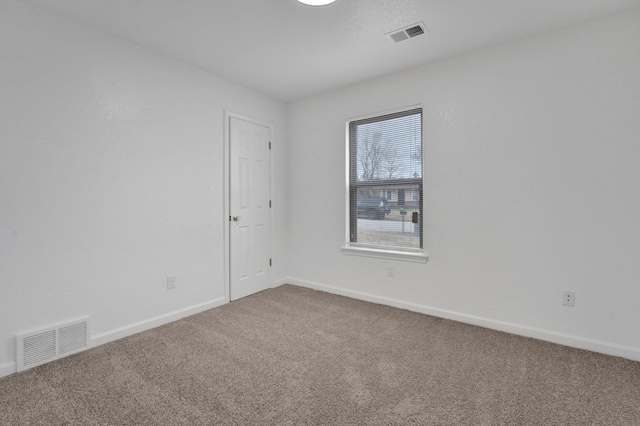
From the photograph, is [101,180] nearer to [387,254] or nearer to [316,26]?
[316,26]

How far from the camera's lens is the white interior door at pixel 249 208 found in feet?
12.1

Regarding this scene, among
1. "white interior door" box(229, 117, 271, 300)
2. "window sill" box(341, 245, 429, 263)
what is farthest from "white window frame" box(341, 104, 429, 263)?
"white interior door" box(229, 117, 271, 300)

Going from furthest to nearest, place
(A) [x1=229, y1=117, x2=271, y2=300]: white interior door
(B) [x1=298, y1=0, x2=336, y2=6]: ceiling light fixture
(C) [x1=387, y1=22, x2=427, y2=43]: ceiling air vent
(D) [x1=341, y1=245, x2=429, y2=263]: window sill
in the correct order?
(A) [x1=229, y1=117, x2=271, y2=300]: white interior door < (D) [x1=341, y1=245, x2=429, y2=263]: window sill < (C) [x1=387, y1=22, x2=427, y2=43]: ceiling air vent < (B) [x1=298, y1=0, x2=336, y2=6]: ceiling light fixture

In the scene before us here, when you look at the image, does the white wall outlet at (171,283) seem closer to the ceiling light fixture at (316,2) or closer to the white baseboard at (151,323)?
the white baseboard at (151,323)

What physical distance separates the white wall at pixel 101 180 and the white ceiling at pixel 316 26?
0.28m

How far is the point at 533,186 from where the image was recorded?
→ 2.68m

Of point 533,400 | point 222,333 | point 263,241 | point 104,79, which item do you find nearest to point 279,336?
point 222,333

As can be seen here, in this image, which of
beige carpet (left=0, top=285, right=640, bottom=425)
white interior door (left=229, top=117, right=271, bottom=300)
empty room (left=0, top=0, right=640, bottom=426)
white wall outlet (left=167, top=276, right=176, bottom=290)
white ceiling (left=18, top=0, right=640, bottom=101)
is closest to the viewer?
beige carpet (left=0, top=285, right=640, bottom=425)

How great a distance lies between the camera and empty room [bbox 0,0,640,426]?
79.0 inches

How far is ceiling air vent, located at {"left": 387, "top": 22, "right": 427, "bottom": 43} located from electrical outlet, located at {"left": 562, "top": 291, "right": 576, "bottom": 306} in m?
2.45

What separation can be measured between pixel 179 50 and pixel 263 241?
2.31 metres

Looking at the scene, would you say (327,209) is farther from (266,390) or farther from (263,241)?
(266,390)

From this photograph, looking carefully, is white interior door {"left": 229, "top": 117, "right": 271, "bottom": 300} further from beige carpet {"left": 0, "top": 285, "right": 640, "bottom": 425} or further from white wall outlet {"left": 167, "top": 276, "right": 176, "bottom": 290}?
beige carpet {"left": 0, "top": 285, "right": 640, "bottom": 425}

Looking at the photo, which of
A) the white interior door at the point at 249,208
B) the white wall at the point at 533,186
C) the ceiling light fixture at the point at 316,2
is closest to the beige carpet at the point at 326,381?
the white wall at the point at 533,186
